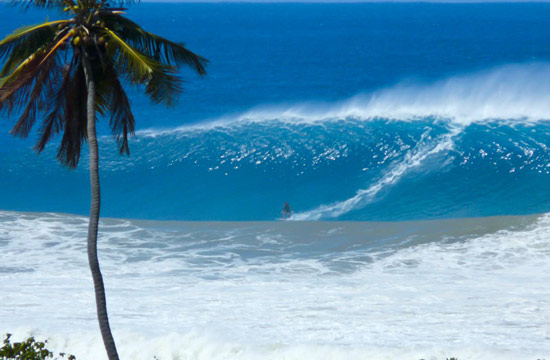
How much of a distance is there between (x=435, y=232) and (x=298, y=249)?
11.3 ft

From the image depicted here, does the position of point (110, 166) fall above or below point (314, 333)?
above

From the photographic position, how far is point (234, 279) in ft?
50.4

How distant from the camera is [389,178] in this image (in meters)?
25.4

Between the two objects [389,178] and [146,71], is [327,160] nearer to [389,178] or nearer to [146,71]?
[389,178]

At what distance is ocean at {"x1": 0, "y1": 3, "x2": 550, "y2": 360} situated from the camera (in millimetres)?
12086

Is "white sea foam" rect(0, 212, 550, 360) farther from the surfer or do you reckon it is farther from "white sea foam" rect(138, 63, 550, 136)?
"white sea foam" rect(138, 63, 550, 136)

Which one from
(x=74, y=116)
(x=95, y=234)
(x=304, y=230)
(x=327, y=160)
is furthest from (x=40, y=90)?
(x=327, y=160)

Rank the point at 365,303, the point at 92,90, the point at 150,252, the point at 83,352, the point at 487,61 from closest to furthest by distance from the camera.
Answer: the point at 92,90
the point at 83,352
the point at 365,303
the point at 150,252
the point at 487,61

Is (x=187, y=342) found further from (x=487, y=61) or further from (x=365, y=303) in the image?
(x=487, y=61)

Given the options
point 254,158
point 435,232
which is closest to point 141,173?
point 254,158

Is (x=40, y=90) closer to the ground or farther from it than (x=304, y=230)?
farther from it

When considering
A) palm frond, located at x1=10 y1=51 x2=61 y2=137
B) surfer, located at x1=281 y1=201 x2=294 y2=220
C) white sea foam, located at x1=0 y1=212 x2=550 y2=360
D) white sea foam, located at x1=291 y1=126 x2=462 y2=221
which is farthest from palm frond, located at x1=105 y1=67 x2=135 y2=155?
surfer, located at x1=281 y1=201 x2=294 y2=220

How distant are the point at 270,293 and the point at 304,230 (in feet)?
15.2

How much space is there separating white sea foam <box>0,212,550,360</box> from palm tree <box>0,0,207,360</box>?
4135mm
